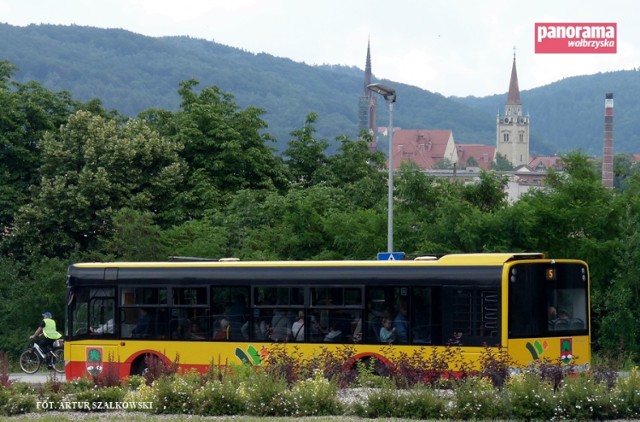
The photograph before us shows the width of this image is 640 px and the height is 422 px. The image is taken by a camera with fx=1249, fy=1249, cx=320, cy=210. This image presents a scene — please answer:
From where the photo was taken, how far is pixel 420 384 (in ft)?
53.6

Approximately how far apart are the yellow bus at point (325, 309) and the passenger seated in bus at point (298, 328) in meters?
0.02

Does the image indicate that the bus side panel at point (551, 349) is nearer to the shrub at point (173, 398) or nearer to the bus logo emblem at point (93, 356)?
the shrub at point (173, 398)

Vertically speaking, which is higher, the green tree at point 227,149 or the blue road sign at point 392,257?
the green tree at point 227,149

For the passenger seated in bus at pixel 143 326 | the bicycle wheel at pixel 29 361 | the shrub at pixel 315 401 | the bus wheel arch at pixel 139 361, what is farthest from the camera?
the bicycle wheel at pixel 29 361

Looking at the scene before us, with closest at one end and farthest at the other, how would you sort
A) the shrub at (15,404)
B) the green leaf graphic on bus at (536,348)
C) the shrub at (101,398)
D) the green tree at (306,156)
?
the shrub at (15,404) → the shrub at (101,398) → the green leaf graphic on bus at (536,348) → the green tree at (306,156)

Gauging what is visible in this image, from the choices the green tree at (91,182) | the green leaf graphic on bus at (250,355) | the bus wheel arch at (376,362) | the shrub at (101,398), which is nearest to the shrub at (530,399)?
the shrub at (101,398)

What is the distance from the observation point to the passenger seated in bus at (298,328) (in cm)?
2367

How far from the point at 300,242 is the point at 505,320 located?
18.6m

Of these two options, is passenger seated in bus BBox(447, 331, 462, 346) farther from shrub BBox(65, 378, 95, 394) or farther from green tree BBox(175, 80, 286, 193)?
green tree BBox(175, 80, 286, 193)

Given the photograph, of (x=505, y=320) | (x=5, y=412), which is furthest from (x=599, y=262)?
(x=5, y=412)

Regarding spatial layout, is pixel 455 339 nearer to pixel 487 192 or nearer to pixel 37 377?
pixel 37 377

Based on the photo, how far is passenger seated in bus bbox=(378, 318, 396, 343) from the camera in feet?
75.3

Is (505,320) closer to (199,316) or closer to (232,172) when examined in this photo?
(199,316)

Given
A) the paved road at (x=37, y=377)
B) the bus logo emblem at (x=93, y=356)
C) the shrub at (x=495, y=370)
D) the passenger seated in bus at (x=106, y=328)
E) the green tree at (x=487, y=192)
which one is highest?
the green tree at (x=487, y=192)
